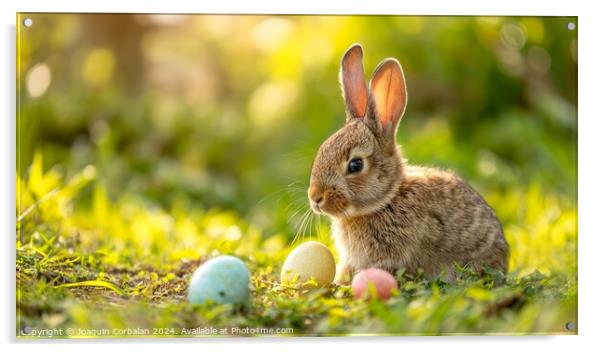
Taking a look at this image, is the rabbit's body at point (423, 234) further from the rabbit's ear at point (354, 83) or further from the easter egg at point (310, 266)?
the rabbit's ear at point (354, 83)

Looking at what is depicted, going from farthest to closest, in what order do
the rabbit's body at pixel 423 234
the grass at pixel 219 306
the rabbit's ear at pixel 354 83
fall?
the rabbit's ear at pixel 354 83 → the rabbit's body at pixel 423 234 → the grass at pixel 219 306

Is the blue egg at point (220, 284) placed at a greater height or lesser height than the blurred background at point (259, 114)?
lesser

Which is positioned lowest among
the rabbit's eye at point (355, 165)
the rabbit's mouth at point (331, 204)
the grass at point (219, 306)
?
A: the grass at point (219, 306)

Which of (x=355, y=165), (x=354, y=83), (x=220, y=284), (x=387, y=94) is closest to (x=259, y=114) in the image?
(x=354, y=83)

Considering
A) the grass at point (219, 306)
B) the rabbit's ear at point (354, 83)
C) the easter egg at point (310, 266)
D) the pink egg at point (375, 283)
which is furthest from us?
the rabbit's ear at point (354, 83)

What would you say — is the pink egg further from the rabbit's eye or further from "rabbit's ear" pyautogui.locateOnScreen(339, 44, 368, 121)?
"rabbit's ear" pyautogui.locateOnScreen(339, 44, 368, 121)

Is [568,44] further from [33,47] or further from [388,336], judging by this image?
[33,47]

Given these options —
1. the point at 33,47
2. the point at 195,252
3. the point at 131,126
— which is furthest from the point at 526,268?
the point at 131,126

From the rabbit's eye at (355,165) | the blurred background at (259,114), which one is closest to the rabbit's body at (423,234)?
the rabbit's eye at (355,165)
